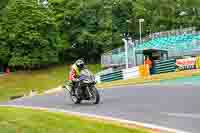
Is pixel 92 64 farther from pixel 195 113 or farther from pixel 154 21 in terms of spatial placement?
pixel 195 113

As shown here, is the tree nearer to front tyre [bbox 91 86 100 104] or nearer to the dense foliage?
the dense foliage

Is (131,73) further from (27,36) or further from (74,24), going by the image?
(74,24)

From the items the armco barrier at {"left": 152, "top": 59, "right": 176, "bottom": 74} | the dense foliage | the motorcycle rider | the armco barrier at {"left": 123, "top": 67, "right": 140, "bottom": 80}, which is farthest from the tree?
the motorcycle rider

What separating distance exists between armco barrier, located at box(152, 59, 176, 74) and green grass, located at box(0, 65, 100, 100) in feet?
79.2

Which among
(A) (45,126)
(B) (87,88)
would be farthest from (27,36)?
(A) (45,126)

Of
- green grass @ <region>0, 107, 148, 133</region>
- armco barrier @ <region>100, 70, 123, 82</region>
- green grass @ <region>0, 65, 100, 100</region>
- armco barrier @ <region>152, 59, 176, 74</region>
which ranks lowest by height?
green grass @ <region>0, 65, 100, 100</region>

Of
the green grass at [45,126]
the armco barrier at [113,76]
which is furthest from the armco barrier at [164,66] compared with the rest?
the green grass at [45,126]

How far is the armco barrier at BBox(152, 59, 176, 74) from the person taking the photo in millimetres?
40125

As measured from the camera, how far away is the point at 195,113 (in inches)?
556

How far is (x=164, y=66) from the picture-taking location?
40562mm

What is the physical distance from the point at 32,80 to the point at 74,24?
616 inches

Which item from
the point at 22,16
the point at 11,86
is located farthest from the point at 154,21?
the point at 11,86

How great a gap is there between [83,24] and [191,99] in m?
63.9

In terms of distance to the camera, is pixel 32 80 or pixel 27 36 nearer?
pixel 32 80
